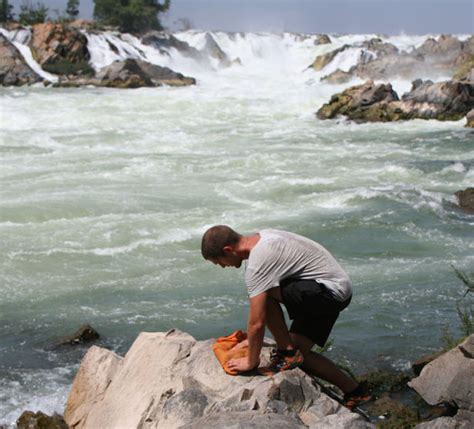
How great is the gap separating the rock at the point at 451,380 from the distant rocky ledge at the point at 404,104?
2090 centimetres

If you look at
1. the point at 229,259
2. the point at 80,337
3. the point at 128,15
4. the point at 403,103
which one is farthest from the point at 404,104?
the point at 128,15

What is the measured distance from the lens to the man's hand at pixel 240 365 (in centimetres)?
491

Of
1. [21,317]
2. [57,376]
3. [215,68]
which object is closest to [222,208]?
[21,317]

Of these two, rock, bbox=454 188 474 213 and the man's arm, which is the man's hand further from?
rock, bbox=454 188 474 213

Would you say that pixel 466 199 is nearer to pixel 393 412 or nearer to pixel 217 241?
pixel 393 412

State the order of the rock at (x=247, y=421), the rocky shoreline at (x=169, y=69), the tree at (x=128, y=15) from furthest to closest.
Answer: the tree at (x=128, y=15), the rocky shoreline at (x=169, y=69), the rock at (x=247, y=421)

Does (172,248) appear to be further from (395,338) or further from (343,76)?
(343,76)

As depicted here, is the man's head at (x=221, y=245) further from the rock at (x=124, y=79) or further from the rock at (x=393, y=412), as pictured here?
the rock at (x=124, y=79)

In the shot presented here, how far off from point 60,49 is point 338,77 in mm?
14357

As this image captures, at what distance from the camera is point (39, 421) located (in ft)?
19.8

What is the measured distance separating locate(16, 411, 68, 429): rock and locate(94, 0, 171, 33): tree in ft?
165

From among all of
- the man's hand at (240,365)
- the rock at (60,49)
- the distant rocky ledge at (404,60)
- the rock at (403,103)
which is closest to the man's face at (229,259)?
the man's hand at (240,365)

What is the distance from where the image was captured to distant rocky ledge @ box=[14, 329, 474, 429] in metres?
4.64

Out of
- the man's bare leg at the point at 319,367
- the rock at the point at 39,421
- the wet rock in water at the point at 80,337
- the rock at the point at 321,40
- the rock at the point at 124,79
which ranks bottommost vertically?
the rock at the point at 124,79
